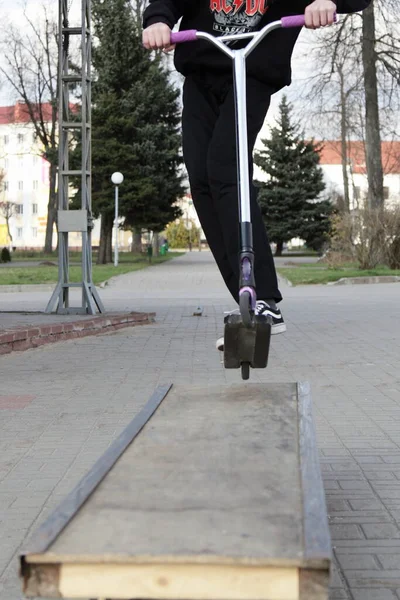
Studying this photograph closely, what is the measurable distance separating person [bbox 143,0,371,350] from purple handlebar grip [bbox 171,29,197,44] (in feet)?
0.11

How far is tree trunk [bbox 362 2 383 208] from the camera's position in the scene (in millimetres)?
31656

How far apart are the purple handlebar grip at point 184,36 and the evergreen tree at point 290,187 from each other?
52.5m

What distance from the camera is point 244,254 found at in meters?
3.70

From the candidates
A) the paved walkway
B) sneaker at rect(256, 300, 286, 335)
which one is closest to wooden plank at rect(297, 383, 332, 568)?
the paved walkway

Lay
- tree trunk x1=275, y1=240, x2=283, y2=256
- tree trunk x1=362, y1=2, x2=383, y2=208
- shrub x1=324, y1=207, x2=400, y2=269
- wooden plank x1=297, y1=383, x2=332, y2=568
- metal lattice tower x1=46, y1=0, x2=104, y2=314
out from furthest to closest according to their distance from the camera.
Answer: tree trunk x1=275, y1=240, x2=283, y2=256
tree trunk x1=362, y1=2, x2=383, y2=208
shrub x1=324, y1=207, x2=400, y2=269
metal lattice tower x1=46, y1=0, x2=104, y2=314
wooden plank x1=297, y1=383, x2=332, y2=568

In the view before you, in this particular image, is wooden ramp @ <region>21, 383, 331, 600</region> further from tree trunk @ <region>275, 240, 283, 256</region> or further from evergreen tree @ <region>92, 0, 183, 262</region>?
tree trunk @ <region>275, 240, 283, 256</region>

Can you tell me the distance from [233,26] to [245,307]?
150 centimetres

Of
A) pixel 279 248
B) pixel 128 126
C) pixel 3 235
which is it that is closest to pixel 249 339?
pixel 128 126

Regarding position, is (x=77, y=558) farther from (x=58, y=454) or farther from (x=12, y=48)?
(x=12, y=48)

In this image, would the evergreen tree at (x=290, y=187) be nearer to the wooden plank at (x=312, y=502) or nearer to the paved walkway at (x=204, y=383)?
the paved walkway at (x=204, y=383)

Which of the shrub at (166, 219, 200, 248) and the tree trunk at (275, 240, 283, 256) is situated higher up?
the shrub at (166, 219, 200, 248)

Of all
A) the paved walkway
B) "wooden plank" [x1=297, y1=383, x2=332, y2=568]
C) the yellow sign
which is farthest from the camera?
the yellow sign

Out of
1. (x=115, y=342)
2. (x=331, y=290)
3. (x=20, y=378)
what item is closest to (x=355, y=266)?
(x=331, y=290)

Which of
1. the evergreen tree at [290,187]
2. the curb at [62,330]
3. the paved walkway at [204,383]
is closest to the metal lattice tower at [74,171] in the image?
the curb at [62,330]
